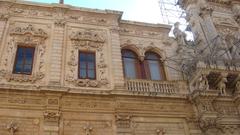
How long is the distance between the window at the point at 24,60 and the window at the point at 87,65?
6.56 feet

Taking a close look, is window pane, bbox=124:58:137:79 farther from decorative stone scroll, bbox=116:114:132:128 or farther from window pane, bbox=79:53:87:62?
decorative stone scroll, bbox=116:114:132:128

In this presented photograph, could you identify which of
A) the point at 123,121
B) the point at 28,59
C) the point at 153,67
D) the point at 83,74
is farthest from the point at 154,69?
the point at 28,59

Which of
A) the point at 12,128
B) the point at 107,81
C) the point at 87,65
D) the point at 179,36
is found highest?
the point at 179,36

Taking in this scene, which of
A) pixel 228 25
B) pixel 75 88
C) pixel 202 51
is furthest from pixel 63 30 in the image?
pixel 228 25

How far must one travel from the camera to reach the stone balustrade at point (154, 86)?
1263 cm

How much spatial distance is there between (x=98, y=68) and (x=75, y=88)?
158cm

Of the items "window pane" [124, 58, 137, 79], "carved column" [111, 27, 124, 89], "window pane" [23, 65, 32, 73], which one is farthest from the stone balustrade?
"window pane" [23, 65, 32, 73]

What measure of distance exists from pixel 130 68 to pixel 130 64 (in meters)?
0.23

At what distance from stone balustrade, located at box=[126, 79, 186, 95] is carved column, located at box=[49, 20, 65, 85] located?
112 inches

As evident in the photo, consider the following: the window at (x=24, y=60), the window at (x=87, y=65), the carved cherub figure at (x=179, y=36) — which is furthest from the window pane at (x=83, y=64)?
the carved cherub figure at (x=179, y=36)

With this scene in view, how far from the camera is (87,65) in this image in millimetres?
13109

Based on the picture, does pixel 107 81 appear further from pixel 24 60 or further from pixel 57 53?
pixel 24 60

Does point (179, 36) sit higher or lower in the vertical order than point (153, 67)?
higher

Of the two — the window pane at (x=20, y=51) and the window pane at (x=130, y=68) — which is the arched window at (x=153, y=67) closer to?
the window pane at (x=130, y=68)
